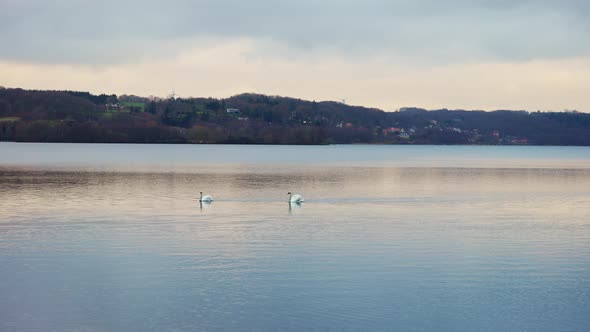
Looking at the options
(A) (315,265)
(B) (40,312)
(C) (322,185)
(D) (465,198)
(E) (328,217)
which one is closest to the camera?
(B) (40,312)

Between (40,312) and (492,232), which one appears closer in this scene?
(40,312)

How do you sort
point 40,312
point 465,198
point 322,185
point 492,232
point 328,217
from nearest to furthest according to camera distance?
1. point 40,312
2. point 492,232
3. point 328,217
4. point 465,198
5. point 322,185

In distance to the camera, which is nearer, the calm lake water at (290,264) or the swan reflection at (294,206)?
the calm lake water at (290,264)

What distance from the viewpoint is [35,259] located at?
29.6 meters

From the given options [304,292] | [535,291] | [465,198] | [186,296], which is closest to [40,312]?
[186,296]

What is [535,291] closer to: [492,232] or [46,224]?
[492,232]

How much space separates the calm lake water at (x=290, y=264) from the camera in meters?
21.5

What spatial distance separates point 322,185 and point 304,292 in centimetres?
4774

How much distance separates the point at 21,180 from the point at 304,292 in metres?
55.5

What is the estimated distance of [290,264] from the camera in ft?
95.1

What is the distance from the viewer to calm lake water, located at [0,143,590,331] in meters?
21.5

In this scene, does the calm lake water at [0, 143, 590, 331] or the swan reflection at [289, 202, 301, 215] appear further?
the swan reflection at [289, 202, 301, 215]

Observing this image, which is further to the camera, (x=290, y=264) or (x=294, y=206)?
(x=294, y=206)

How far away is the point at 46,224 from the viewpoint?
130ft
